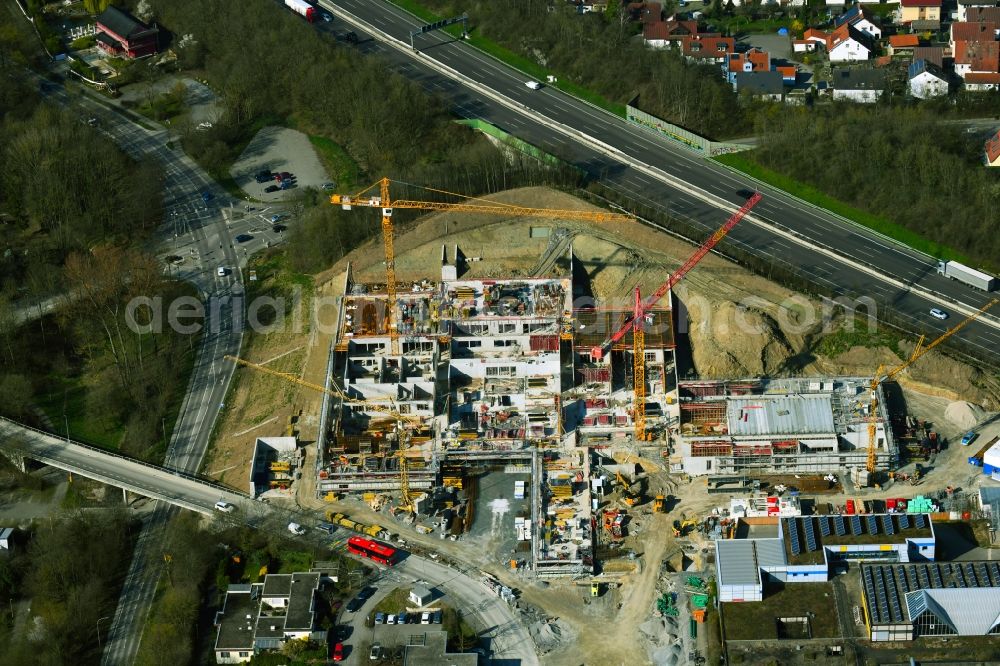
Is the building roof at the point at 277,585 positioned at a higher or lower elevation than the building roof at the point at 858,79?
lower

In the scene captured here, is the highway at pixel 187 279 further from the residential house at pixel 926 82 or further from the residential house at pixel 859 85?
the residential house at pixel 926 82

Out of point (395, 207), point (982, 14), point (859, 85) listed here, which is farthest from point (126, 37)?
point (982, 14)

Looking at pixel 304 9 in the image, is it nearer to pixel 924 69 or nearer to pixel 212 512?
pixel 924 69

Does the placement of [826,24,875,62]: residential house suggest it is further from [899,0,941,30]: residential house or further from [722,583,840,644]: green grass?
[722,583,840,644]: green grass

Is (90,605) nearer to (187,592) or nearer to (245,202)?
(187,592)

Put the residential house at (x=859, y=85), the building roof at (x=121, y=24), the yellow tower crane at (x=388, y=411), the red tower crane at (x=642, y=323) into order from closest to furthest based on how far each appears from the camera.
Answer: the yellow tower crane at (x=388, y=411)
the red tower crane at (x=642, y=323)
the residential house at (x=859, y=85)
the building roof at (x=121, y=24)

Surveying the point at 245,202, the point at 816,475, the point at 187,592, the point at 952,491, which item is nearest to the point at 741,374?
the point at 816,475

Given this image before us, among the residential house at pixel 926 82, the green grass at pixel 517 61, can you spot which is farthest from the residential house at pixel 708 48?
the residential house at pixel 926 82
